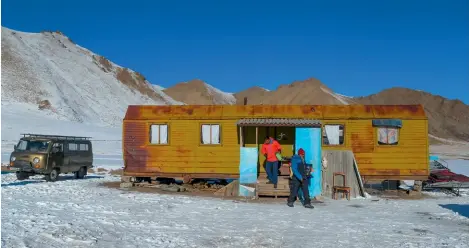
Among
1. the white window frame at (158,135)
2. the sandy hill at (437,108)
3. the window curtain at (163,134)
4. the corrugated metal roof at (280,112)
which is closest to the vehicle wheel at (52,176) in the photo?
the corrugated metal roof at (280,112)

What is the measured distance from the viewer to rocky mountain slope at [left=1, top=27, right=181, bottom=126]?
70250mm

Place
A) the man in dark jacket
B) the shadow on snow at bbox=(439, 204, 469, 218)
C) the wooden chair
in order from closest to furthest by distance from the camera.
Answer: the shadow on snow at bbox=(439, 204, 469, 218)
the man in dark jacket
the wooden chair

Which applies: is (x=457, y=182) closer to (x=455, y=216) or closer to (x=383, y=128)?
(x=383, y=128)

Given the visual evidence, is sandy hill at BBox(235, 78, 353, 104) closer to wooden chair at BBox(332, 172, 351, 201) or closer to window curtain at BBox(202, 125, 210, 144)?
window curtain at BBox(202, 125, 210, 144)

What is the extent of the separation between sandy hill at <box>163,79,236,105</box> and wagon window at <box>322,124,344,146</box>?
115003mm

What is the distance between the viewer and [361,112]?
19.8m

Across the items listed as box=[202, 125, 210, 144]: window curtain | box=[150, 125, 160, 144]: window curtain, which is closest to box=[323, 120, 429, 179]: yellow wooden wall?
box=[202, 125, 210, 144]: window curtain

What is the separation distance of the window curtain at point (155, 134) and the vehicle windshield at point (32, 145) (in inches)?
212

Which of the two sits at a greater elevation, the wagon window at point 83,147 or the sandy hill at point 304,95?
the sandy hill at point 304,95

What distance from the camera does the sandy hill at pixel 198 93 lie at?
138m

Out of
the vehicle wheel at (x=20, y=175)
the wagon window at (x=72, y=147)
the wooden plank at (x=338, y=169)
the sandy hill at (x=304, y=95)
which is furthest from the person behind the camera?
the sandy hill at (x=304, y=95)

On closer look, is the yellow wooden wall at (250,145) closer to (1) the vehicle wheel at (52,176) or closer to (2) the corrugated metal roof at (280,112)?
(2) the corrugated metal roof at (280,112)

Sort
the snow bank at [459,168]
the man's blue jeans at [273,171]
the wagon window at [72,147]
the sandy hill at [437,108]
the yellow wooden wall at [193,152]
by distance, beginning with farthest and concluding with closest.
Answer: the sandy hill at [437,108] < the snow bank at [459,168] < the wagon window at [72,147] < the yellow wooden wall at [193,152] < the man's blue jeans at [273,171]

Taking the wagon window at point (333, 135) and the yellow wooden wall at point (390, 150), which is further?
the wagon window at point (333, 135)
